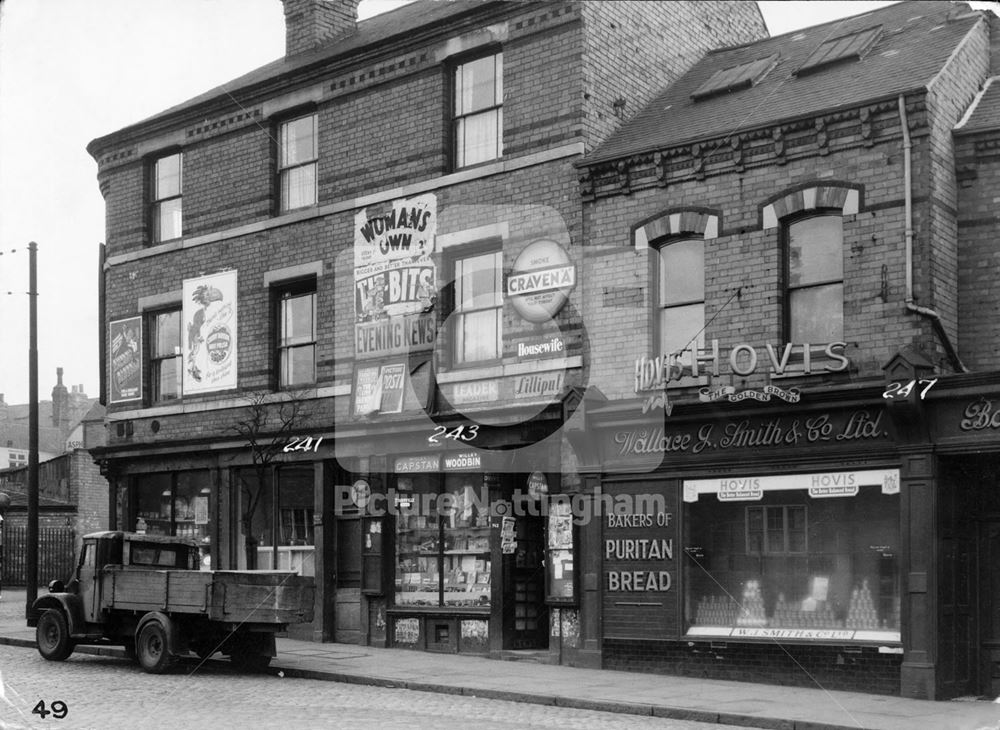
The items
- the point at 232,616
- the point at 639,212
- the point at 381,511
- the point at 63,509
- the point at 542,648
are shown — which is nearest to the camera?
the point at 232,616

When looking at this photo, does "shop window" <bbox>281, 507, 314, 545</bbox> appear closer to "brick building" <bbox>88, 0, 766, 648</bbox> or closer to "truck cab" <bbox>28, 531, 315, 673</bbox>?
"brick building" <bbox>88, 0, 766, 648</bbox>

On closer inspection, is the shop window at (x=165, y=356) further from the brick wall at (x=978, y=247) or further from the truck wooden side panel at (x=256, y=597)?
the brick wall at (x=978, y=247)

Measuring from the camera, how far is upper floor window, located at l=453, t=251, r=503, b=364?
2000 centimetres

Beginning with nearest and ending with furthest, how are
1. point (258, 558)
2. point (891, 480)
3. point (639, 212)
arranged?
point (891, 480) < point (639, 212) < point (258, 558)

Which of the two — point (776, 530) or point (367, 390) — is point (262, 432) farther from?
point (776, 530)

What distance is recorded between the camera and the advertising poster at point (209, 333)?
23734 mm

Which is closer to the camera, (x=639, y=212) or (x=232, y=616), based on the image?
(x=232, y=616)

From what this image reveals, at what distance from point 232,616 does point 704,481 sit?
653cm

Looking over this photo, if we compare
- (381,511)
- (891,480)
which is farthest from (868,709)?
(381,511)

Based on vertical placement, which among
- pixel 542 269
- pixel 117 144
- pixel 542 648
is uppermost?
pixel 117 144

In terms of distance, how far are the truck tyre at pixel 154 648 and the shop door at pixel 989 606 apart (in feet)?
34.1

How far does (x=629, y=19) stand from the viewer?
66.6 feet

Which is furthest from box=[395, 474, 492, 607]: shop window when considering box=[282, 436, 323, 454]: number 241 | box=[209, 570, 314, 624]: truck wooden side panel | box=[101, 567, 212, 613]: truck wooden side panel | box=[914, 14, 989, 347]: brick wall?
box=[914, 14, 989, 347]: brick wall

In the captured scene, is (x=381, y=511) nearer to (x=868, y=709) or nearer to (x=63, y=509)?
(x=868, y=709)
